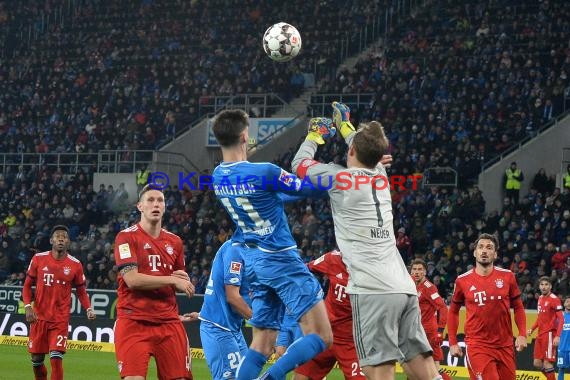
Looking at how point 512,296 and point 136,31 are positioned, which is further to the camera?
point 136,31

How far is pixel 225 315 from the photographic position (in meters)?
8.58

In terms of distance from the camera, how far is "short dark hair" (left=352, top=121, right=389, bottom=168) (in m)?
7.32

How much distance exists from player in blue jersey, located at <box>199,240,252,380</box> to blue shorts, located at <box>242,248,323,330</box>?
0.12m

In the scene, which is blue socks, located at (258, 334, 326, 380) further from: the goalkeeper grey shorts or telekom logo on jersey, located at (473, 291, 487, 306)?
telekom logo on jersey, located at (473, 291, 487, 306)

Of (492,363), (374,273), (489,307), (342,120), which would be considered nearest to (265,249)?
(342,120)

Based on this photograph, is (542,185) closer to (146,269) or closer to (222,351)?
(146,269)

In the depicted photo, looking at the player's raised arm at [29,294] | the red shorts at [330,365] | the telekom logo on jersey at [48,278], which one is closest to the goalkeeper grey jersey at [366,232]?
the red shorts at [330,365]

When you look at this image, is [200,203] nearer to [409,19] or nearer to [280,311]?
[409,19]

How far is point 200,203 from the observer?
101ft

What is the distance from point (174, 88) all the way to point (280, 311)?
98.7 feet

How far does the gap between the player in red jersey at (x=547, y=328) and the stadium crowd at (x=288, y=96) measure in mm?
3335

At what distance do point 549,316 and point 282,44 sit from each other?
6.94m

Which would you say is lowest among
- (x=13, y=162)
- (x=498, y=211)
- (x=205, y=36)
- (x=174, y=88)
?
(x=498, y=211)

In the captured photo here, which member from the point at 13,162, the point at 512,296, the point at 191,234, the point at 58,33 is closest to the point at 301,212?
the point at 191,234
